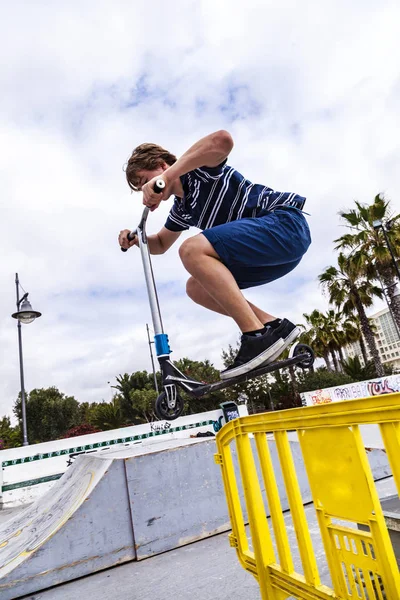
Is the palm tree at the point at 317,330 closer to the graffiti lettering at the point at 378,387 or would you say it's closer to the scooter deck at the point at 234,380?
the graffiti lettering at the point at 378,387

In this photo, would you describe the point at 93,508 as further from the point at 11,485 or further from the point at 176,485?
the point at 11,485

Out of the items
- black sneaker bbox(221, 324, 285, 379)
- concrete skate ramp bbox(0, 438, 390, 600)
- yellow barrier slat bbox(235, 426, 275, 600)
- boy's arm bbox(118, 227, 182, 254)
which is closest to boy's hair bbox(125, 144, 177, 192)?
boy's arm bbox(118, 227, 182, 254)

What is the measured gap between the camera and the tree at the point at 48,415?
42531mm

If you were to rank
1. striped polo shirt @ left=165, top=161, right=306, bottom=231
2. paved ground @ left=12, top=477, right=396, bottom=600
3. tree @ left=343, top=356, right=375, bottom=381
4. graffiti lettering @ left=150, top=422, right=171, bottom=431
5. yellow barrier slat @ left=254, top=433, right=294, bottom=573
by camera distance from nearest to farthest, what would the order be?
yellow barrier slat @ left=254, top=433, right=294, bottom=573 < striped polo shirt @ left=165, top=161, right=306, bottom=231 < paved ground @ left=12, top=477, right=396, bottom=600 < graffiti lettering @ left=150, top=422, right=171, bottom=431 < tree @ left=343, top=356, right=375, bottom=381

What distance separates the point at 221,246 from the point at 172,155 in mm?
776

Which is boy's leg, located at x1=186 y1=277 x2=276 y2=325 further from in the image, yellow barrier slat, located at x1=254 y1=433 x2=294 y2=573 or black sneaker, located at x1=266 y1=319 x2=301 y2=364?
yellow barrier slat, located at x1=254 y1=433 x2=294 y2=573

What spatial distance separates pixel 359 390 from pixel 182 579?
1730 centimetres

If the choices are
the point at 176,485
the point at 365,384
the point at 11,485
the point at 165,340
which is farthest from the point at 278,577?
the point at 365,384

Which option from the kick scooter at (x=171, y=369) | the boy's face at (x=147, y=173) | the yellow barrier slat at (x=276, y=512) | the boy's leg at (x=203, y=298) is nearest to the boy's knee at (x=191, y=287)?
the boy's leg at (x=203, y=298)

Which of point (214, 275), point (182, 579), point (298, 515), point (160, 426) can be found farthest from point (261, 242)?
point (160, 426)

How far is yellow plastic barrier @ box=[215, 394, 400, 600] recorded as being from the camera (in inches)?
55.5

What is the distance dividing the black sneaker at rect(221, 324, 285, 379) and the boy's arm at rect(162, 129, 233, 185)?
930mm

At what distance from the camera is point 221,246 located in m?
2.10

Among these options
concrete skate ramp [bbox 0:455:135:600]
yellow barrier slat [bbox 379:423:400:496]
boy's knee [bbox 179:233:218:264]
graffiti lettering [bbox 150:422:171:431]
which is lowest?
concrete skate ramp [bbox 0:455:135:600]
